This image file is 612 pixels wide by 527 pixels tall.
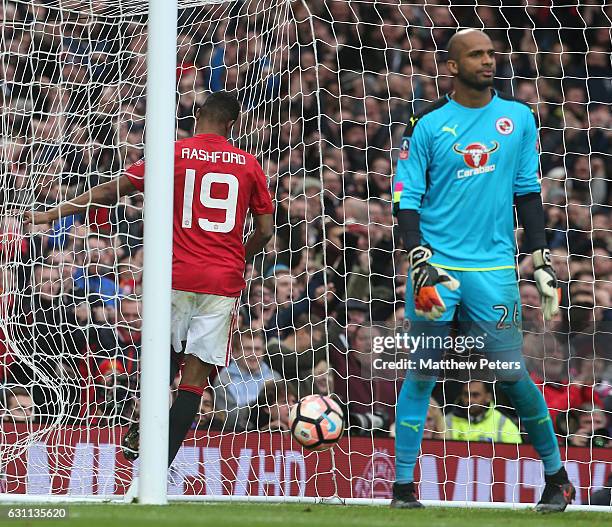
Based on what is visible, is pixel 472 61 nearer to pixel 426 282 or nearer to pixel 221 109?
pixel 426 282

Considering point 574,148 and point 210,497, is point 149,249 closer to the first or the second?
point 210,497

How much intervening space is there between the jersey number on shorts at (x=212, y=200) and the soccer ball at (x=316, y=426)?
94 centimetres

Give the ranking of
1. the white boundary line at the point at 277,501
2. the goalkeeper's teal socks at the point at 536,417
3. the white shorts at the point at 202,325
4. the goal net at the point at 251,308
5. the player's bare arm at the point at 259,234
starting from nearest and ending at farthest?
1. the goalkeeper's teal socks at the point at 536,417
2. the white shorts at the point at 202,325
3. the white boundary line at the point at 277,501
4. the player's bare arm at the point at 259,234
5. the goal net at the point at 251,308

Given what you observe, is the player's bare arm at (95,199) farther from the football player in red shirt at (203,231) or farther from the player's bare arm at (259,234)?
Result: the player's bare arm at (259,234)

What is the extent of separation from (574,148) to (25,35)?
4145 millimetres

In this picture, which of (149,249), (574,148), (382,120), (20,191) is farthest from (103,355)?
(574,148)

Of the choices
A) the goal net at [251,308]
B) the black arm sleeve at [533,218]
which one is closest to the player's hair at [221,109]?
the goal net at [251,308]

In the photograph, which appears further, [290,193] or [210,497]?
[290,193]

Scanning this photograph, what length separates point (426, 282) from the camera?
5043 mm

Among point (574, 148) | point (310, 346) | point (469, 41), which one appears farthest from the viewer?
point (574, 148)

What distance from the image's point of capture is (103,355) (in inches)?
267

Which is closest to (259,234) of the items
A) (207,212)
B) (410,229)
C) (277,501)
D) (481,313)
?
(207,212)

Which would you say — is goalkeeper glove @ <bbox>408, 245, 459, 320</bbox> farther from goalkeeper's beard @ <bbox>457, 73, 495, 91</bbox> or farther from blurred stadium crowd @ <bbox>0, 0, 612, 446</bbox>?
blurred stadium crowd @ <bbox>0, 0, 612, 446</bbox>

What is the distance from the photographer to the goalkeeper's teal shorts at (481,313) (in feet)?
16.7
